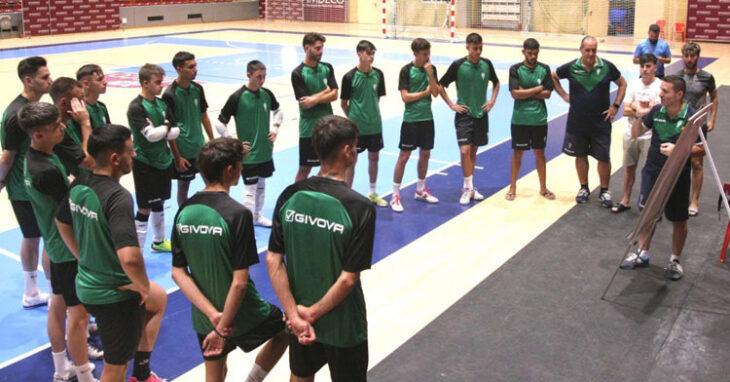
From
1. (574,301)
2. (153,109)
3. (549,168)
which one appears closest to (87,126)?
(153,109)

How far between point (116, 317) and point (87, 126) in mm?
1927

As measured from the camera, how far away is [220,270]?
4.11 m

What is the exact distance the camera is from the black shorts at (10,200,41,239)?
607 centimetres

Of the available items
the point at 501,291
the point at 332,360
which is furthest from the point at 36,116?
the point at 501,291

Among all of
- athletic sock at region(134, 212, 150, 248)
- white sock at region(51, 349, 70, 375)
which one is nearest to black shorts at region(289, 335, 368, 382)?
white sock at region(51, 349, 70, 375)

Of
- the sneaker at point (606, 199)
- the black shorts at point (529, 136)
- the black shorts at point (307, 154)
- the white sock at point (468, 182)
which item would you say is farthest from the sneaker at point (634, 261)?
the black shorts at point (307, 154)

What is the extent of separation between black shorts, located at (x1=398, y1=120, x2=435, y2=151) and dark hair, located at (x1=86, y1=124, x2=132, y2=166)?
545cm

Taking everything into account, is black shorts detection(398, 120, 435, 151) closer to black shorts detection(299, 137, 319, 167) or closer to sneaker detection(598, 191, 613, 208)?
black shorts detection(299, 137, 319, 167)

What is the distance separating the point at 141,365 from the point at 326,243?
202 cm

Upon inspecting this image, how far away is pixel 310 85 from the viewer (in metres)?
8.73

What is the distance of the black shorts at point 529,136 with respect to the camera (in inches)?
379

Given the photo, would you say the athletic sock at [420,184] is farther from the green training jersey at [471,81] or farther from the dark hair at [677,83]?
the dark hair at [677,83]

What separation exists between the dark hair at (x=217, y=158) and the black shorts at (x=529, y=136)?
20.0 ft

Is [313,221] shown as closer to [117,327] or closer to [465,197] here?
[117,327]
